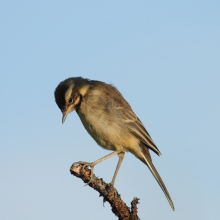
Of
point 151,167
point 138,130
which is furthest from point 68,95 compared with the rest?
point 151,167

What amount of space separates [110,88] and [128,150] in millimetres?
1451

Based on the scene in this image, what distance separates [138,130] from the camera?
1079 cm

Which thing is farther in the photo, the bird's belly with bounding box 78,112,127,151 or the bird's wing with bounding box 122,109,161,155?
the bird's wing with bounding box 122,109,161,155

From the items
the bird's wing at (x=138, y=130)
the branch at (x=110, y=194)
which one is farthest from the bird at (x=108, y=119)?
the branch at (x=110, y=194)

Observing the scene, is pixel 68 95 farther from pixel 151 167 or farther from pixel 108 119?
pixel 151 167

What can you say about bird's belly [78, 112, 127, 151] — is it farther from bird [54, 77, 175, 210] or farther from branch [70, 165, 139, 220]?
branch [70, 165, 139, 220]

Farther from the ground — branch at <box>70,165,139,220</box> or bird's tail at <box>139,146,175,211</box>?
bird's tail at <box>139,146,175,211</box>

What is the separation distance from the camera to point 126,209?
778 cm

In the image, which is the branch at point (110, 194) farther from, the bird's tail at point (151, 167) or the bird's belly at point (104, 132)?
the bird's tail at point (151, 167)

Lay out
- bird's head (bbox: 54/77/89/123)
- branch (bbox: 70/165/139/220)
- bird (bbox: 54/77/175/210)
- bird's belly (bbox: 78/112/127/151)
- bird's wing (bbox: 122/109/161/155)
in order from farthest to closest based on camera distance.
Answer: bird's wing (bbox: 122/109/161/155) < bird's head (bbox: 54/77/89/123) < bird (bbox: 54/77/175/210) < bird's belly (bbox: 78/112/127/151) < branch (bbox: 70/165/139/220)

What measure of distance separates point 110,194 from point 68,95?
121 inches

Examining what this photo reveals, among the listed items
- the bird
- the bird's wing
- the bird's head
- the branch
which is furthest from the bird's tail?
the branch

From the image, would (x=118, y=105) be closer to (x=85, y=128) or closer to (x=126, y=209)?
(x=85, y=128)

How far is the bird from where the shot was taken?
Result: 33.5 feet
